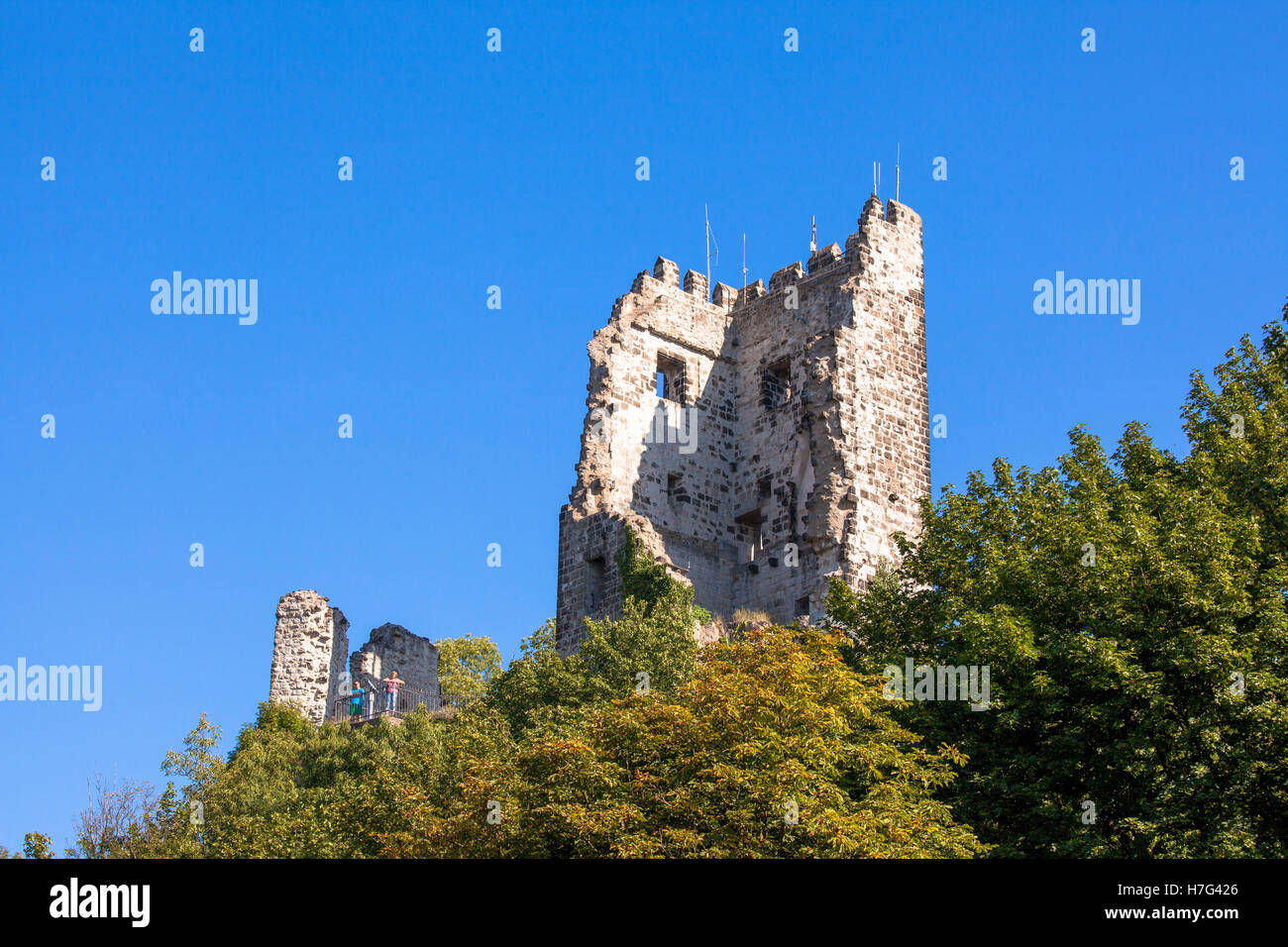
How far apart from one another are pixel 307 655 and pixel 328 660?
26.1 inches

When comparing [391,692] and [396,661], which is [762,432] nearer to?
[391,692]

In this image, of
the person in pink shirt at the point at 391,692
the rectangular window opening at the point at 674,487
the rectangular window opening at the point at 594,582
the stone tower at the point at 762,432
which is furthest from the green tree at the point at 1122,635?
the person in pink shirt at the point at 391,692

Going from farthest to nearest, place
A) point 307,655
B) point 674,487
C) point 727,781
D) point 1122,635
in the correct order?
1. point 307,655
2. point 674,487
3. point 1122,635
4. point 727,781

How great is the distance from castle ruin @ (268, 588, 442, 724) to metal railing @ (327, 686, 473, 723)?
80 mm

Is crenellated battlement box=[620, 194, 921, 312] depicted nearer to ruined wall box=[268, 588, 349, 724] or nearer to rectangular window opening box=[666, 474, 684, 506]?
rectangular window opening box=[666, 474, 684, 506]

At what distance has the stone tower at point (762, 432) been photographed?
42.8 m

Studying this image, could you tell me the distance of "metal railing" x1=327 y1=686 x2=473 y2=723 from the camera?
49.6 metres

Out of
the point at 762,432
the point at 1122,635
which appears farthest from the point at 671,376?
the point at 1122,635

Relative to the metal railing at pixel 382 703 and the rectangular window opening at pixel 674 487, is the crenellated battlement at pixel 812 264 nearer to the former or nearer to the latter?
the rectangular window opening at pixel 674 487

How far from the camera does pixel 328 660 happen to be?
5403 centimetres
